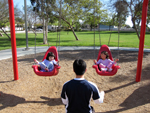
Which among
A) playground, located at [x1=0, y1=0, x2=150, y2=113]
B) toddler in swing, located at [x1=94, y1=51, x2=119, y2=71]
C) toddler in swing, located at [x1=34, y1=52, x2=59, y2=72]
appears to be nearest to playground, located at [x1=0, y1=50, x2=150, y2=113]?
playground, located at [x1=0, y1=0, x2=150, y2=113]

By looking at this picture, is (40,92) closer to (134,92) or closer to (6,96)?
(6,96)

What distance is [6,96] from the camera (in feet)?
14.6

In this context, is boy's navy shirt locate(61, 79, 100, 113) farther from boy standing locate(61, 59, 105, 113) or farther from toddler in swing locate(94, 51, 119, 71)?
toddler in swing locate(94, 51, 119, 71)

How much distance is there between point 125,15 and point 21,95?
9.97 m

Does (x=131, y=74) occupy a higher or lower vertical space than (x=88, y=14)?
lower

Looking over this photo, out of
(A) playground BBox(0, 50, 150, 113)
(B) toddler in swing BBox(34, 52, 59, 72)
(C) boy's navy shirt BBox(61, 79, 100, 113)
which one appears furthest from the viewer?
(B) toddler in swing BBox(34, 52, 59, 72)

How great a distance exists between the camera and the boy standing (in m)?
1.88

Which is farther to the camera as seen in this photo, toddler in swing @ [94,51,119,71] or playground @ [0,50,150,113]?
toddler in swing @ [94,51,119,71]

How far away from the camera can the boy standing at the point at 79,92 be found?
6.18 ft

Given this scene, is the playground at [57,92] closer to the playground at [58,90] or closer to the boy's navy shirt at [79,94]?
the playground at [58,90]

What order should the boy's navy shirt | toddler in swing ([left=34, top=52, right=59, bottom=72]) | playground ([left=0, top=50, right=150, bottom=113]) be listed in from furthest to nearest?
1. toddler in swing ([left=34, top=52, right=59, bottom=72])
2. playground ([left=0, top=50, right=150, bottom=113])
3. the boy's navy shirt

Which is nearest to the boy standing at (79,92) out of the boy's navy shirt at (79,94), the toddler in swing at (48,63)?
the boy's navy shirt at (79,94)

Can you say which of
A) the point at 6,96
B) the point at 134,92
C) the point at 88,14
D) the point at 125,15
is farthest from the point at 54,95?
the point at 88,14

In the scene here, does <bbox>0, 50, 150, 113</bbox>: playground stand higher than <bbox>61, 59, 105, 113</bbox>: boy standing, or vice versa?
<bbox>61, 59, 105, 113</bbox>: boy standing
